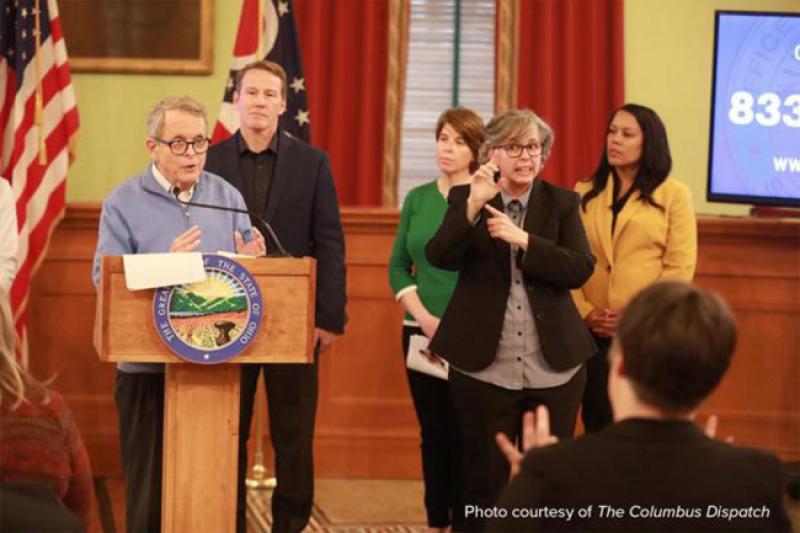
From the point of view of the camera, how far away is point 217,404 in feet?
10.8

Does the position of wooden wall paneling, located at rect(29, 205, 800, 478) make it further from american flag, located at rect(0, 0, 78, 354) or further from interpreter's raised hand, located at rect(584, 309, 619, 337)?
interpreter's raised hand, located at rect(584, 309, 619, 337)

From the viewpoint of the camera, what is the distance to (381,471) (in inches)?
217

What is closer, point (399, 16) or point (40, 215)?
point (40, 215)

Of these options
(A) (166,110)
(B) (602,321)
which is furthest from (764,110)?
(A) (166,110)

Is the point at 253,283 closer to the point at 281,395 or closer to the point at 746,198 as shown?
the point at 281,395

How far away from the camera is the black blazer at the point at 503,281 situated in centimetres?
352

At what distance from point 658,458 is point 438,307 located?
2415 mm

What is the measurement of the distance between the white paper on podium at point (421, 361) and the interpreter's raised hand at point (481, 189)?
840mm

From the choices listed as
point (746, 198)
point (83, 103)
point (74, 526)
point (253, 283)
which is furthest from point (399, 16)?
point (74, 526)

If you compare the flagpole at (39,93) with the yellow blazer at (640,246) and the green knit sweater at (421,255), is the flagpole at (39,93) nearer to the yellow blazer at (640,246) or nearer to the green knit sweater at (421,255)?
the green knit sweater at (421,255)

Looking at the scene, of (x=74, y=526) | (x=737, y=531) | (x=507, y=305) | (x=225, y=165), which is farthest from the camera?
(x=225, y=165)

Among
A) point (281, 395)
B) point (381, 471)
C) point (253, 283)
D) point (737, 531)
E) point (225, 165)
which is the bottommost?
point (381, 471)

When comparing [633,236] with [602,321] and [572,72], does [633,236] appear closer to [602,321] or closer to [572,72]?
[602,321]

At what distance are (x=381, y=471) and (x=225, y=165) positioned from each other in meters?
1.95
